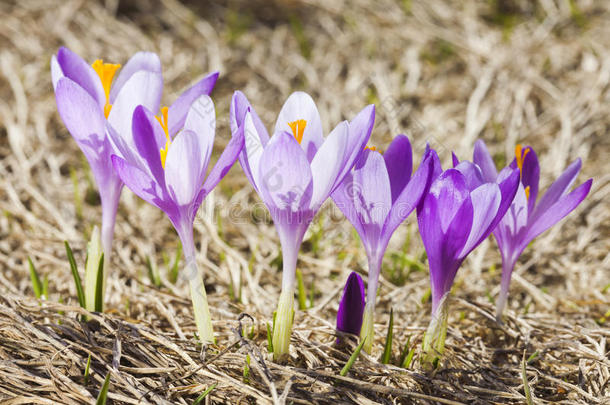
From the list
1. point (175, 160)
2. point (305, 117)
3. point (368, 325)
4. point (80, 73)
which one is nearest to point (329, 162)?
point (305, 117)

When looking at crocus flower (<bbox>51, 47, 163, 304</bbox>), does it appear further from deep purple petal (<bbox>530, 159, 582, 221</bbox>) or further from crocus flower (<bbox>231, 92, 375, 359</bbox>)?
deep purple petal (<bbox>530, 159, 582, 221</bbox>)

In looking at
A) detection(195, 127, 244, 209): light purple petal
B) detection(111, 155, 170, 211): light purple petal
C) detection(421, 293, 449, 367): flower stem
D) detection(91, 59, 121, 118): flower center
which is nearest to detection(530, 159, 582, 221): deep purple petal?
detection(421, 293, 449, 367): flower stem

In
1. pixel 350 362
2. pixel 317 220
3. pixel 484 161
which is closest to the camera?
pixel 350 362

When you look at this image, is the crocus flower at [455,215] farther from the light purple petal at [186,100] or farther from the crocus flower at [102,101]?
the crocus flower at [102,101]

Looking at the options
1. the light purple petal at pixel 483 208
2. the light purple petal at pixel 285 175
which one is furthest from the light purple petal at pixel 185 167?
the light purple petal at pixel 483 208

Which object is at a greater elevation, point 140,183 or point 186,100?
point 186,100

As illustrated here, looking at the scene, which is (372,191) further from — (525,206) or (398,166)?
(525,206)
